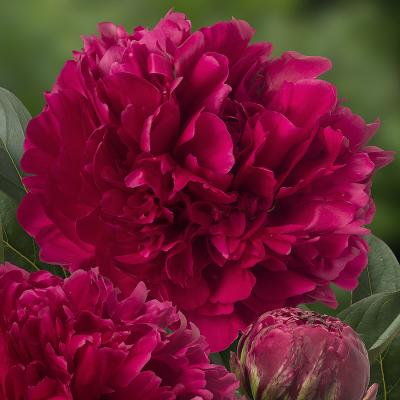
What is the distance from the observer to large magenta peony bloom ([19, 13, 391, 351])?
1.45 feet

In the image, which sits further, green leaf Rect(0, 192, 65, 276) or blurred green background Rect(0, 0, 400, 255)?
blurred green background Rect(0, 0, 400, 255)

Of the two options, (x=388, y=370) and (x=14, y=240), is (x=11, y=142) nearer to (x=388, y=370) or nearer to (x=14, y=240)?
(x=14, y=240)

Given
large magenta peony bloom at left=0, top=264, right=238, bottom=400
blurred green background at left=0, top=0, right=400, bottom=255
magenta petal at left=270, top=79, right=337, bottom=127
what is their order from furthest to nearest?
blurred green background at left=0, top=0, right=400, bottom=255, magenta petal at left=270, top=79, right=337, bottom=127, large magenta peony bloom at left=0, top=264, right=238, bottom=400

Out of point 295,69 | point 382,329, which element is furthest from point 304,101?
point 382,329

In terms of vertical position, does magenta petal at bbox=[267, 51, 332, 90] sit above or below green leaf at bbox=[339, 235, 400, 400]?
above

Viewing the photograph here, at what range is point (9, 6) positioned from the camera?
171cm

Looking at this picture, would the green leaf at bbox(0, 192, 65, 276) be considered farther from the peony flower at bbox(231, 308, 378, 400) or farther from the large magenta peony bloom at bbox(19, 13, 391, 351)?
the peony flower at bbox(231, 308, 378, 400)

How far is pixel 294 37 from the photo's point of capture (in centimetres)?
178

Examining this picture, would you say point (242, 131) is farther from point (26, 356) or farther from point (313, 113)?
point (26, 356)

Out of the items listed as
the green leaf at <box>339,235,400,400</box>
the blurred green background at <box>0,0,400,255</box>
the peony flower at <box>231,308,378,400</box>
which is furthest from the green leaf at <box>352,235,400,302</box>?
the blurred green background at <box>0,0,400,255</box>

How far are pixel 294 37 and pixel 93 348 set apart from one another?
148 centimetres

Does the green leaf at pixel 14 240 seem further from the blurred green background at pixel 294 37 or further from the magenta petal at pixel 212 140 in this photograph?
the blurred green background at pixel 294 37

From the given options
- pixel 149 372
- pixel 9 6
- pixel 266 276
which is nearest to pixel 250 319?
pixel 266 276

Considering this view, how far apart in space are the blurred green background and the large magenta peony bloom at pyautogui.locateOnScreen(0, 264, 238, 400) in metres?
1.22
